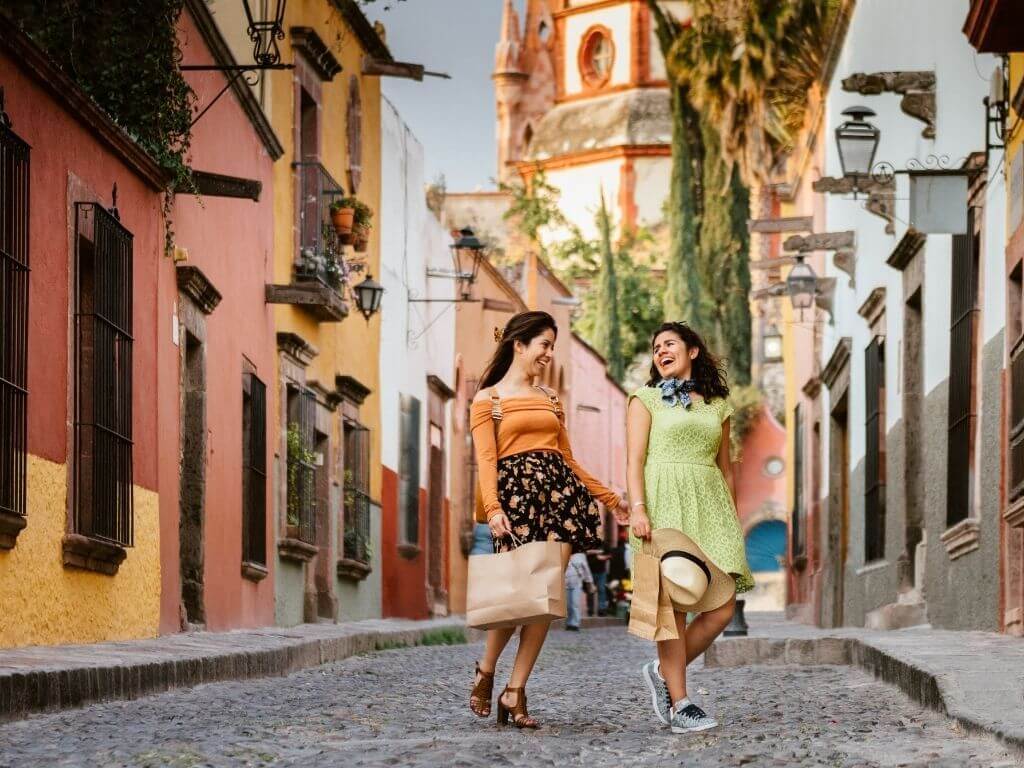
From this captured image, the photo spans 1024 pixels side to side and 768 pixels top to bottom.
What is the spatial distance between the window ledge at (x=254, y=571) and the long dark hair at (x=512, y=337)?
9286mm

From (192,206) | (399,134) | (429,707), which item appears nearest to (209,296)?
(192,206)

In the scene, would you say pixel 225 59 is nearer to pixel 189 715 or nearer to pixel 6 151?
pixel 6 151

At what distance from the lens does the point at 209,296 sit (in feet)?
52.1

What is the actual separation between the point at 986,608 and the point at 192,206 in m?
6.35

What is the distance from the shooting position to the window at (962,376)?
15.1m

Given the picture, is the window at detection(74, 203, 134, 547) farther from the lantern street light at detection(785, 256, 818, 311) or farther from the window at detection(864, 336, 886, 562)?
the lantern street light at detection(785, 256, 818, 311)

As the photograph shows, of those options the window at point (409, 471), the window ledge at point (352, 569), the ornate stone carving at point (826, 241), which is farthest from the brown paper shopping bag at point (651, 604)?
the window at point (409, 471)

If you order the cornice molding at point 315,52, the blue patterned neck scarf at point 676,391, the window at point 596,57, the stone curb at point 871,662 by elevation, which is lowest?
the stone curb at point 871,662

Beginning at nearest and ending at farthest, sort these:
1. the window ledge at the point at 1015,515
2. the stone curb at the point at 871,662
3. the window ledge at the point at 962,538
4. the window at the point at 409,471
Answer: the stone curb at the point at 871,662, the window ledge at the point at 1015,515, the window ledge at the point at 962,538, the window at the point at 409,471

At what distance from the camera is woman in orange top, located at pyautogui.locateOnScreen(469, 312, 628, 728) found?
26.7ft

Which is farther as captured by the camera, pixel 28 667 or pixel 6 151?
pixel 6 151

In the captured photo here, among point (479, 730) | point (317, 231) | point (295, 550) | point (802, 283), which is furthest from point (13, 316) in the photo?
point (802, 283)

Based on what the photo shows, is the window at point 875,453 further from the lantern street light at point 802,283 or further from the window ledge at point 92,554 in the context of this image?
the window ledge at point 92,554

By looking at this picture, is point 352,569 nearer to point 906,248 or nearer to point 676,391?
point 906,248
